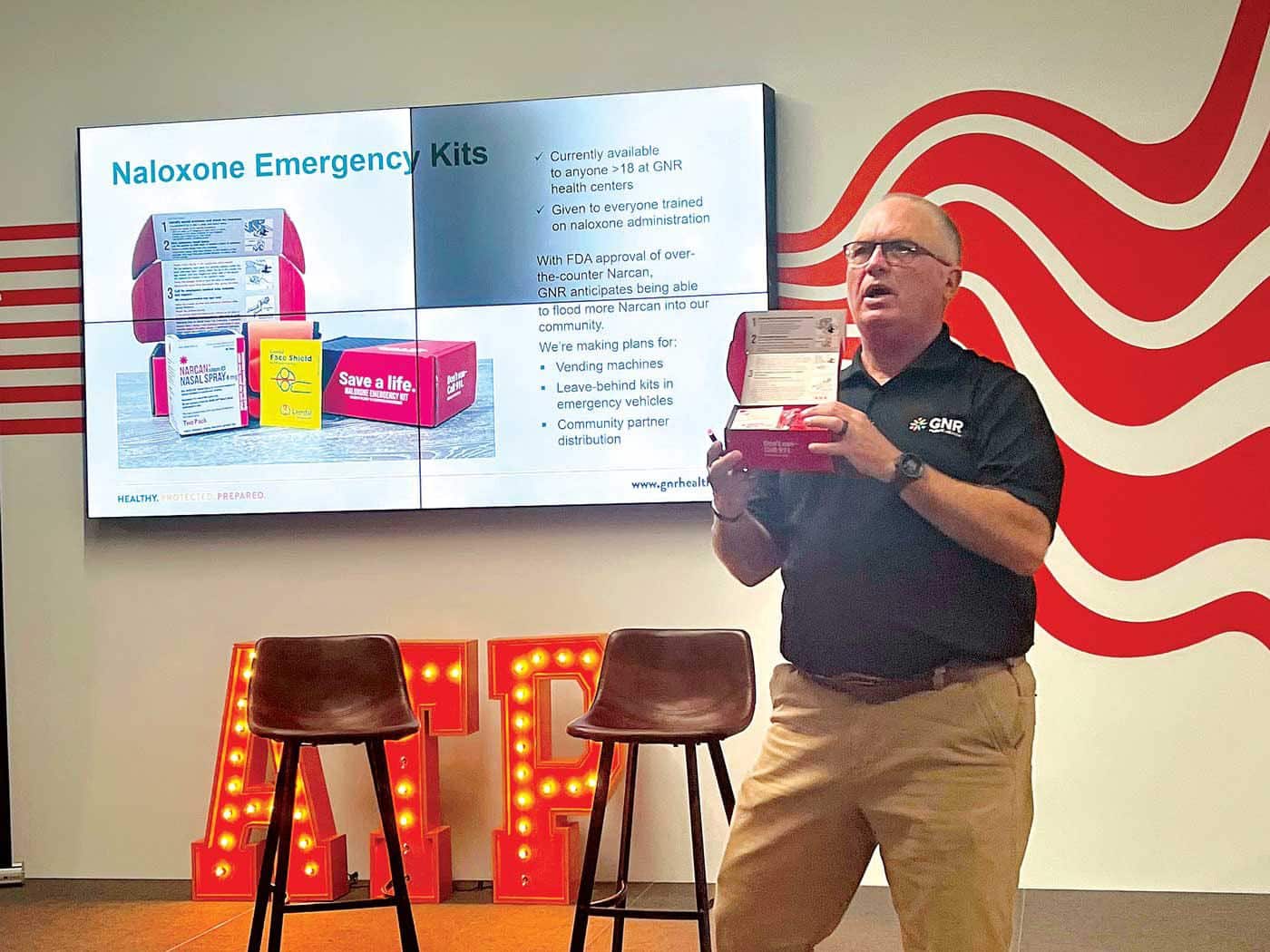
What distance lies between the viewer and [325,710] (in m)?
4.14

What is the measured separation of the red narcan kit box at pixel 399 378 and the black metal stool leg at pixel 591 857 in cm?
153

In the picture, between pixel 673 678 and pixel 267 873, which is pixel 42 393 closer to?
pixel 267 873

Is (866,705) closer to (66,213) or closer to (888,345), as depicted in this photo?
(888,345)

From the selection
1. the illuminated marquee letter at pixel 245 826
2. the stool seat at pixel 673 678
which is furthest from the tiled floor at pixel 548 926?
the stool seat at pixel 673 678

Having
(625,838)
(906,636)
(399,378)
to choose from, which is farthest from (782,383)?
(399,378)

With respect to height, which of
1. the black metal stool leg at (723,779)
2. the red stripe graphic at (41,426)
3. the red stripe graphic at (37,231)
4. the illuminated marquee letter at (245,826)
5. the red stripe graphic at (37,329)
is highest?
the red stripe graphic at (37,231)

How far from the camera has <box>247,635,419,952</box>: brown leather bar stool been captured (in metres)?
3.87

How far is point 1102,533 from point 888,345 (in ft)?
7.69

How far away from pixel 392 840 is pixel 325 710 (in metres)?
0.44

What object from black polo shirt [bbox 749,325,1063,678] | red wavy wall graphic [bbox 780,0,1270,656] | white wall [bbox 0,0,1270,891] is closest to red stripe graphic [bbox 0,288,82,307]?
white wall [bbox 0,0,1270,891]

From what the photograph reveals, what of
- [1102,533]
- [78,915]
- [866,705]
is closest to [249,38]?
[78,915]

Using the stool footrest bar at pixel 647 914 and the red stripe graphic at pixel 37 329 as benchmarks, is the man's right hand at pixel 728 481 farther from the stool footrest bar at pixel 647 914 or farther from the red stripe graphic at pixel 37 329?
the red stripe graphic at pixel 37 329

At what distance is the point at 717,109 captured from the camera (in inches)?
185

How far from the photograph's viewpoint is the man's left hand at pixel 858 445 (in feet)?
7.66
